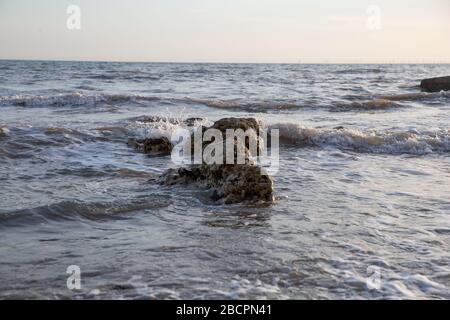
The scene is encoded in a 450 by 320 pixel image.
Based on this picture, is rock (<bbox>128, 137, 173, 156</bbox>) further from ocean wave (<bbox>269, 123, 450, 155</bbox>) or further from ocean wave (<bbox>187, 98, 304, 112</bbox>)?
ocean wave (<bbox>187, 98, 304, 112</bbox>)

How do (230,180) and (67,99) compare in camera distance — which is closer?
(230,180)

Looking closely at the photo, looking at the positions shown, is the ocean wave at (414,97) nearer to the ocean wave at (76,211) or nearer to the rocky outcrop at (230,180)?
the rocky outcrop at (230,180)

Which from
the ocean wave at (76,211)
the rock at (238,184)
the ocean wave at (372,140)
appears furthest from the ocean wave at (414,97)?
the ocean wave at (76,211)

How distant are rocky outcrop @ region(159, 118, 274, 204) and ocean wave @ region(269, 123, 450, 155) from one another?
4.10 metres

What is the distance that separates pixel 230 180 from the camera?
5.26m

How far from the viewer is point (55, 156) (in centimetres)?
774

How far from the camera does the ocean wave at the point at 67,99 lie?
15.7m

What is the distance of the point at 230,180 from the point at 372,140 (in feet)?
16.5

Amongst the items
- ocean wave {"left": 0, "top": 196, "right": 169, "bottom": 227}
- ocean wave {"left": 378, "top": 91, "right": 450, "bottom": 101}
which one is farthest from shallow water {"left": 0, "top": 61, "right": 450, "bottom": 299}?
ocean wave {"left": 378, "top": 91, "right": 450, "bottom": 101}

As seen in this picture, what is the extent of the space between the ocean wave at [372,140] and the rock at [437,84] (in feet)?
41.9

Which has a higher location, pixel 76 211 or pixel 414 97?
pixel 414 97

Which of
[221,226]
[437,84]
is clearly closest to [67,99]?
[221,226]

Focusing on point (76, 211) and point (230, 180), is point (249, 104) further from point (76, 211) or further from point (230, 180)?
point (76, 211)
